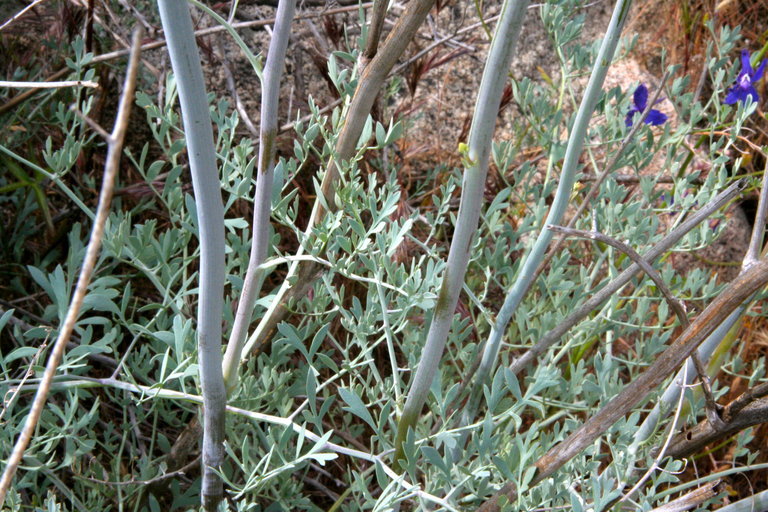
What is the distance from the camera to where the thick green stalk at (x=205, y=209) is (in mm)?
566

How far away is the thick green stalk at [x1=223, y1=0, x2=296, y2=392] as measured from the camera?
734 mm

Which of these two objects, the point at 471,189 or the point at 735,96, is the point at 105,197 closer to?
the point at 471,189

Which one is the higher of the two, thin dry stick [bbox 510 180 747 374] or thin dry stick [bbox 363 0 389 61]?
thin dry stick [bbox 363 0 389 61]

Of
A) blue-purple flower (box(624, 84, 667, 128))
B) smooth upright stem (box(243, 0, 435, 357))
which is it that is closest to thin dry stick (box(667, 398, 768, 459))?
smooth upright stem (box(243, 0, 435, 357))

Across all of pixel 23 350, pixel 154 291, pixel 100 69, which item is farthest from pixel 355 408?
pixel 100 69

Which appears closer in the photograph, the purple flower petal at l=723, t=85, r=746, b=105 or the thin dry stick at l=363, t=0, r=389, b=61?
the thin dry stick at l=363, t=0, r=389, b=61

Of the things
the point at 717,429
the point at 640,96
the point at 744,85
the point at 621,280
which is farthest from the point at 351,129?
the point at 744,85

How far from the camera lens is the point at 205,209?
0.66 metres

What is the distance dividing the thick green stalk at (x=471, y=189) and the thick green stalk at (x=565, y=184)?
6.8 inches

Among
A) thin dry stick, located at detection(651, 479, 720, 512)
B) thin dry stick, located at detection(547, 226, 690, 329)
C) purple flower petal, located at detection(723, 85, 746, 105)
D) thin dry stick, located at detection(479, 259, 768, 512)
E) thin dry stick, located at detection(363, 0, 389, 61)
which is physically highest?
thin dry stick, located at detection(363, 0, 389, 61)

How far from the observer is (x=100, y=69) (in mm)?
1512

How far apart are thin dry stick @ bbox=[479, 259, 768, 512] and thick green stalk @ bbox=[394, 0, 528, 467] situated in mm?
143

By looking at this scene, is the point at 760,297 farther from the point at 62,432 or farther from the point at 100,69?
the point at 100,69

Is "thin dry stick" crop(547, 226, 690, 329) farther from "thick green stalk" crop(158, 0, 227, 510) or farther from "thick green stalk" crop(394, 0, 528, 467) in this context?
"thick green stalk" crop(158, 0, 227, 510)
